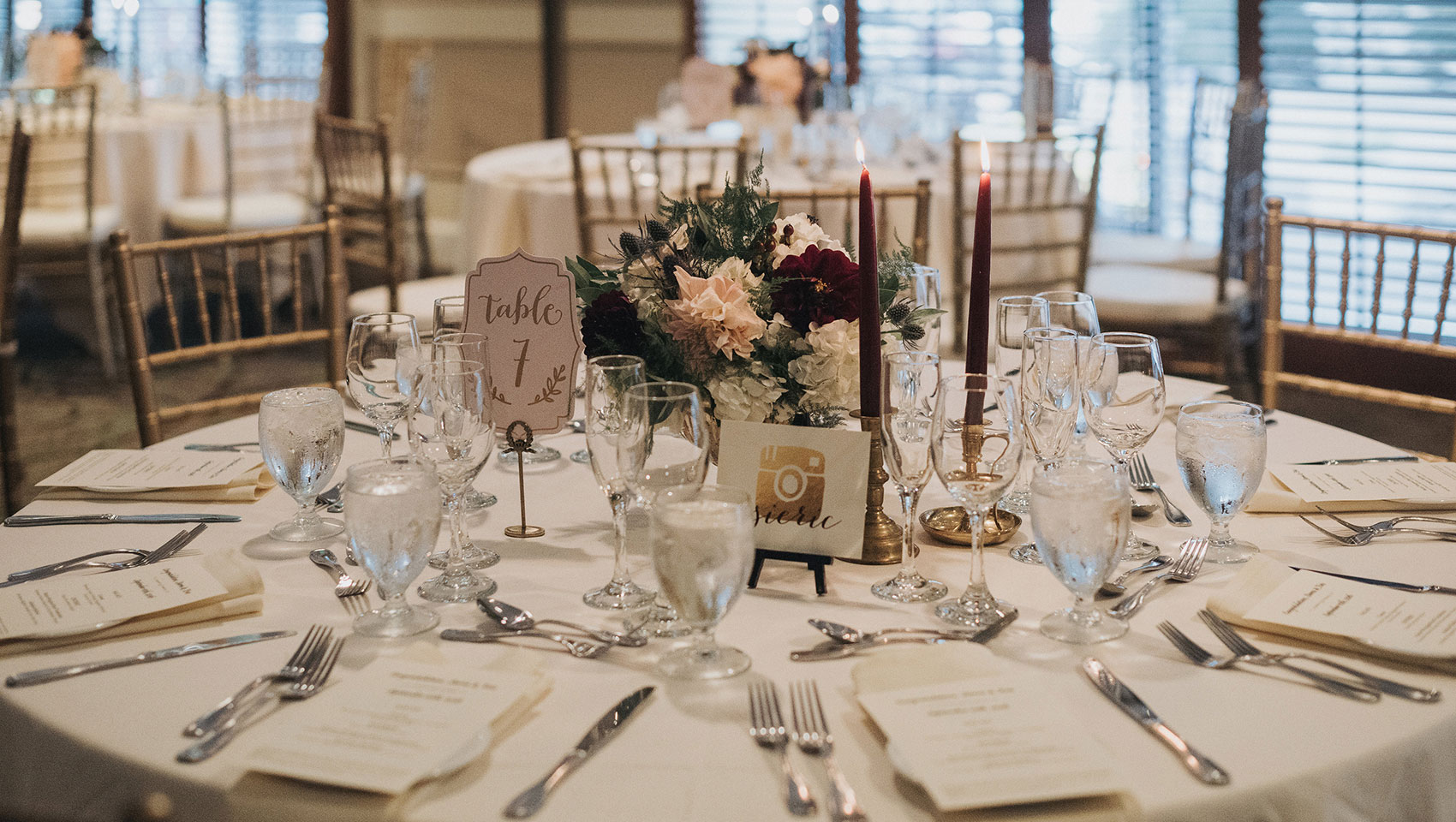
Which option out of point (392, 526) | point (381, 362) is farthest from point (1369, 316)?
point (392, 526)

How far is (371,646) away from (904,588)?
48cm

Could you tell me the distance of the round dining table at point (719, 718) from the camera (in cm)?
81

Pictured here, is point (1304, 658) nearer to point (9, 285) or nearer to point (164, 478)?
point (164, 478)

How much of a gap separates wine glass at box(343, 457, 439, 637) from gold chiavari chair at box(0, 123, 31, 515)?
5.08 ft

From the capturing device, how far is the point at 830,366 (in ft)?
4.06

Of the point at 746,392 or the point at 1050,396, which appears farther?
the point at 1050,396

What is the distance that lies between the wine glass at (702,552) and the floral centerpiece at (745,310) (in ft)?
0.94

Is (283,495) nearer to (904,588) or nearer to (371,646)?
(371,646)

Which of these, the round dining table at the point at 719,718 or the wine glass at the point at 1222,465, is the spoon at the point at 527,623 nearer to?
the round dining table at the point at 719,718

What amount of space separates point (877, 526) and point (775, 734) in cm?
39

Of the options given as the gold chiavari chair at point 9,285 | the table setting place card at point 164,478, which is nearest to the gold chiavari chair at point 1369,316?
the table setting place card at point 164,478

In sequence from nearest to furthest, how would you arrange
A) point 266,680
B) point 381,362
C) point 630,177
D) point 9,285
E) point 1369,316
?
point 266,680, point 381,362, point 9,285, point 630,177, point 1369,316

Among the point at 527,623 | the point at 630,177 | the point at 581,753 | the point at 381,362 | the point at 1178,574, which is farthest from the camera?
the point at 630,177

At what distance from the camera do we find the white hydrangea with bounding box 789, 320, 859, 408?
4.02ft
